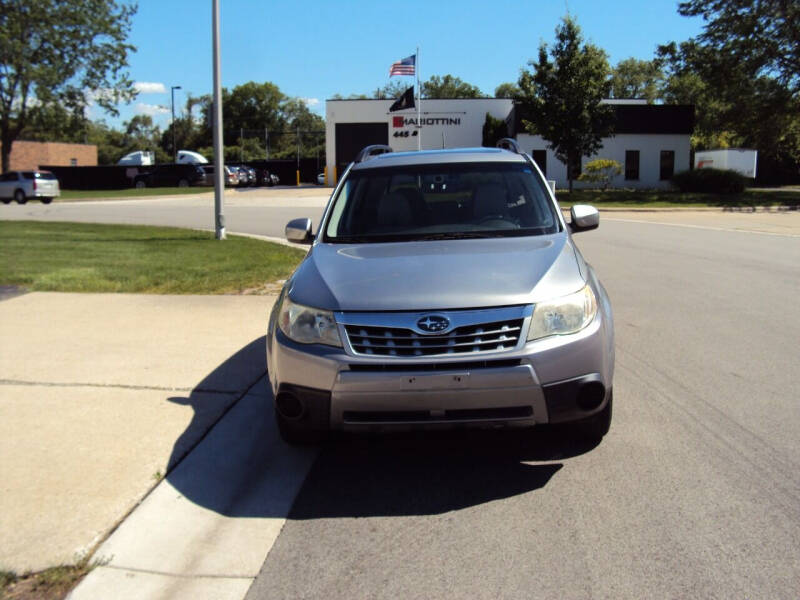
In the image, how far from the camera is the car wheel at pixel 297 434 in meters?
4.20

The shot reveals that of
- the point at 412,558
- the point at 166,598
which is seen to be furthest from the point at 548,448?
the point at 166,598

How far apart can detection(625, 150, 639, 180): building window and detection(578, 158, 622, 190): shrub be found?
3328mm

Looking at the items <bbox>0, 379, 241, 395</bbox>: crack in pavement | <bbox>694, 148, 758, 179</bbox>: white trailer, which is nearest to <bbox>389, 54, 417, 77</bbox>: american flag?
<bbox>694, 148, 758, 179</bbox>: white trailer

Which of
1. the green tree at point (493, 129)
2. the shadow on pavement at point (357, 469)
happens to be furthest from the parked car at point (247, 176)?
the shadow on pavement at point (357, 469)

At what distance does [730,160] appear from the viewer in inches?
1991

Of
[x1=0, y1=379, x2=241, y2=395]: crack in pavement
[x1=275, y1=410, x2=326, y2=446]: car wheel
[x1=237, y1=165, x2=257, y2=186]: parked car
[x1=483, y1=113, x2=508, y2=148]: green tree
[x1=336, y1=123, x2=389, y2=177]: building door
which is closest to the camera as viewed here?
[x1=275, y1=410, x2=326, y2=446]: car wheel

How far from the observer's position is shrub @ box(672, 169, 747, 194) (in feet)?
126

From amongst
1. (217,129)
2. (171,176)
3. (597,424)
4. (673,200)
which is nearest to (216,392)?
(597,424)

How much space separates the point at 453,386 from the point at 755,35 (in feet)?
124

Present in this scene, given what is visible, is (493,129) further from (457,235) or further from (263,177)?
(457,235)

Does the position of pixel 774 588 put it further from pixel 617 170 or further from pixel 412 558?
pixel 617 170

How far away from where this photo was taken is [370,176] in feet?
19.1

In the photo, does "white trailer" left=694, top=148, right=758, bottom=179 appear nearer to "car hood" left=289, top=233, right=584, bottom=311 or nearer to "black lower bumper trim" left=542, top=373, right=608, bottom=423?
"car hood" left=289, top=233, right=584, bottom=311

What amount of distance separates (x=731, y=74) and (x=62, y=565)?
39652mm
